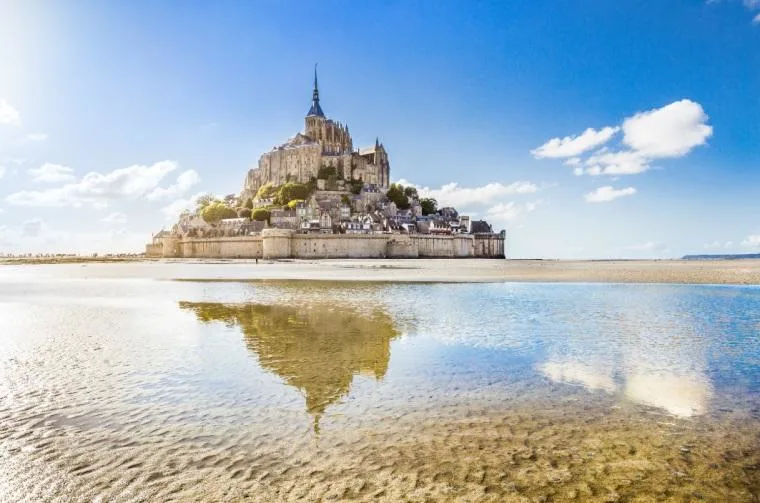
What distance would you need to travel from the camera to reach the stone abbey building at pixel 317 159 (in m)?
91.1

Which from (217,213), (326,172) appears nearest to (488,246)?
(326,172)

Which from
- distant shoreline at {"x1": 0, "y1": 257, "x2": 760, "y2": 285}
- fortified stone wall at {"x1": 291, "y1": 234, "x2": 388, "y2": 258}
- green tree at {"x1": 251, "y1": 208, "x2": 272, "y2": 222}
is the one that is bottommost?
distant shoreline at {"x1": 0, "y1": 257, "x2": 760, "y2": 285}

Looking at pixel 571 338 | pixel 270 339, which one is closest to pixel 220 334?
pixel 270 339

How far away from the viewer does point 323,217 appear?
74.9 m

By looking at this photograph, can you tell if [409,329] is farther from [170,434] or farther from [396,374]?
[170,434]

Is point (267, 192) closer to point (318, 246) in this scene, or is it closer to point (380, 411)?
point (318, 246)

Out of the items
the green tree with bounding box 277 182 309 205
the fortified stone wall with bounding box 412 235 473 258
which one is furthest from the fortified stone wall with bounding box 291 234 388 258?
the green tree with bounding box 277 182 309 205

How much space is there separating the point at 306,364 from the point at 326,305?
25.7 ft

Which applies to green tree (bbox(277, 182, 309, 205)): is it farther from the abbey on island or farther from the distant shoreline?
the distant shoreline

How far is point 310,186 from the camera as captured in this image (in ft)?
291

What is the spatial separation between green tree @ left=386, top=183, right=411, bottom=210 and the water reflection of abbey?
7743 centimetres

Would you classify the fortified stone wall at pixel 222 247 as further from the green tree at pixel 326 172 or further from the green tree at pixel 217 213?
the green tree at pixel 326 172

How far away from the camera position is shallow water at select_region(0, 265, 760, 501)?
3.89 metres

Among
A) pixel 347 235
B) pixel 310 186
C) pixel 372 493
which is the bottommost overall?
pixel 372 493
